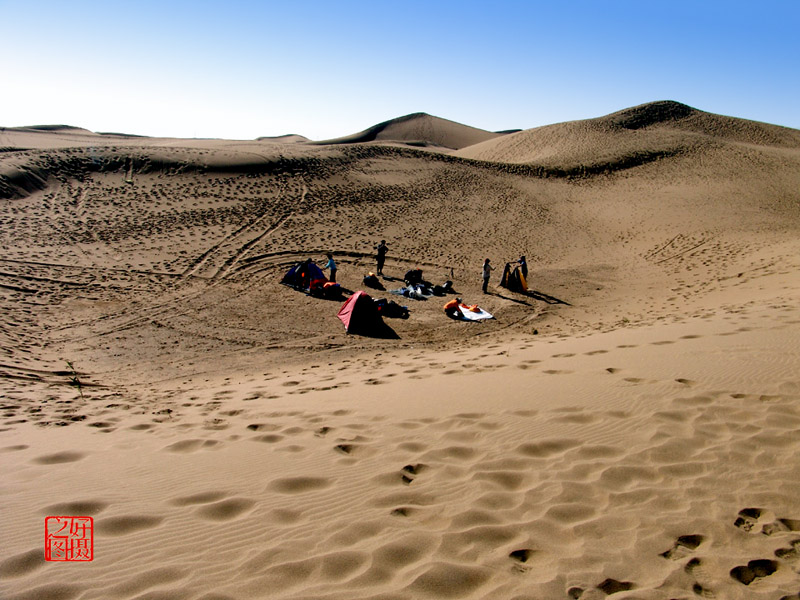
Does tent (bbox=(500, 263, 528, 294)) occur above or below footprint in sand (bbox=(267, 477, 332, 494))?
above

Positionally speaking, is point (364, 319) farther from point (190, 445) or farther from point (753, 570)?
point (753, 570)

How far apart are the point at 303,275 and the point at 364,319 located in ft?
12.8

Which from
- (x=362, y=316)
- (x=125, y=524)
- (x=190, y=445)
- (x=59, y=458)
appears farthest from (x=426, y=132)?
(x=125, y=524)

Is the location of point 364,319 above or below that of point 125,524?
below

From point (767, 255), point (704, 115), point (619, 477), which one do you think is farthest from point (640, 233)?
point (704, 115)

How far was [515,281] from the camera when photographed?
17766 millimetres

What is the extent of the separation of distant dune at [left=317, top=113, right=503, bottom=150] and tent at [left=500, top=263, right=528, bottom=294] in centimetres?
7032

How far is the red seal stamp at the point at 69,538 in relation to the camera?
3.33 metres

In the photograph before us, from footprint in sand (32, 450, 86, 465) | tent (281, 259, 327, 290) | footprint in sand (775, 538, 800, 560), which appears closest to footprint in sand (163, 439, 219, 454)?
footprint in sand (32, 450, 86, 465)

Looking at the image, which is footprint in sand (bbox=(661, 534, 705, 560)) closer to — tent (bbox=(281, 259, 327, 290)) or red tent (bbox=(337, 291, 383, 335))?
red tent (bbox=(337, 291, 383, 335))

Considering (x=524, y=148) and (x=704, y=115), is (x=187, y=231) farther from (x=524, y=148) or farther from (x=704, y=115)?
(x=704, y=115)

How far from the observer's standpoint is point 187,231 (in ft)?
68.8

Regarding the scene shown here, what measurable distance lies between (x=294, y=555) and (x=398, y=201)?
25513mm

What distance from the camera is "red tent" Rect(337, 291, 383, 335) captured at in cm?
1334
